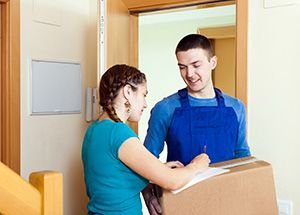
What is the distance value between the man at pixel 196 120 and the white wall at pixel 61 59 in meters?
0.83

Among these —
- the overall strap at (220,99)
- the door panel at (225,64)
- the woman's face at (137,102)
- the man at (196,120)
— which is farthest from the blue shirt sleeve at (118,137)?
the door panel at (225,64)

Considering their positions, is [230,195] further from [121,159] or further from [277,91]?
[277,91]

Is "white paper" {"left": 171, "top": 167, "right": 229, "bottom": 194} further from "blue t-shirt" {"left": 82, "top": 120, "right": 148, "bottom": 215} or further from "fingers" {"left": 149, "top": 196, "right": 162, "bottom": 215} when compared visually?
"blue t-shirt" {"left": 82, "top": 120, "right": 148, "bottom": 215}

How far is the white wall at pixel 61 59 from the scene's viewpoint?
2121 mm

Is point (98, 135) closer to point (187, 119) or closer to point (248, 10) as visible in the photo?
point (187, 119)

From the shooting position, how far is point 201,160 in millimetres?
1133

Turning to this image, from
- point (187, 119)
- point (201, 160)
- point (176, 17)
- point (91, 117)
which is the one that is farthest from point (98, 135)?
point (176, 17)

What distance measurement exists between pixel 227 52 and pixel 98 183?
3.34 metres

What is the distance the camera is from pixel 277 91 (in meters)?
1.86

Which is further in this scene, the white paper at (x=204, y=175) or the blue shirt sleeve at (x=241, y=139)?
the blue shirt sleeve at (x=241, y=139)

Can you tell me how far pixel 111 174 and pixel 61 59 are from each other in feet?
4.43

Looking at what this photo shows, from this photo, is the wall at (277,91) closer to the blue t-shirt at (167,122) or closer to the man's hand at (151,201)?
the blue t-shirt at (167,122)

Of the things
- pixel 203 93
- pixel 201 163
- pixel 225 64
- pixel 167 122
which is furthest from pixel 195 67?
pixel 225 64

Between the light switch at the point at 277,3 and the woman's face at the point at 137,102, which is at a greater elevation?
the light switch at the point at 277,3
